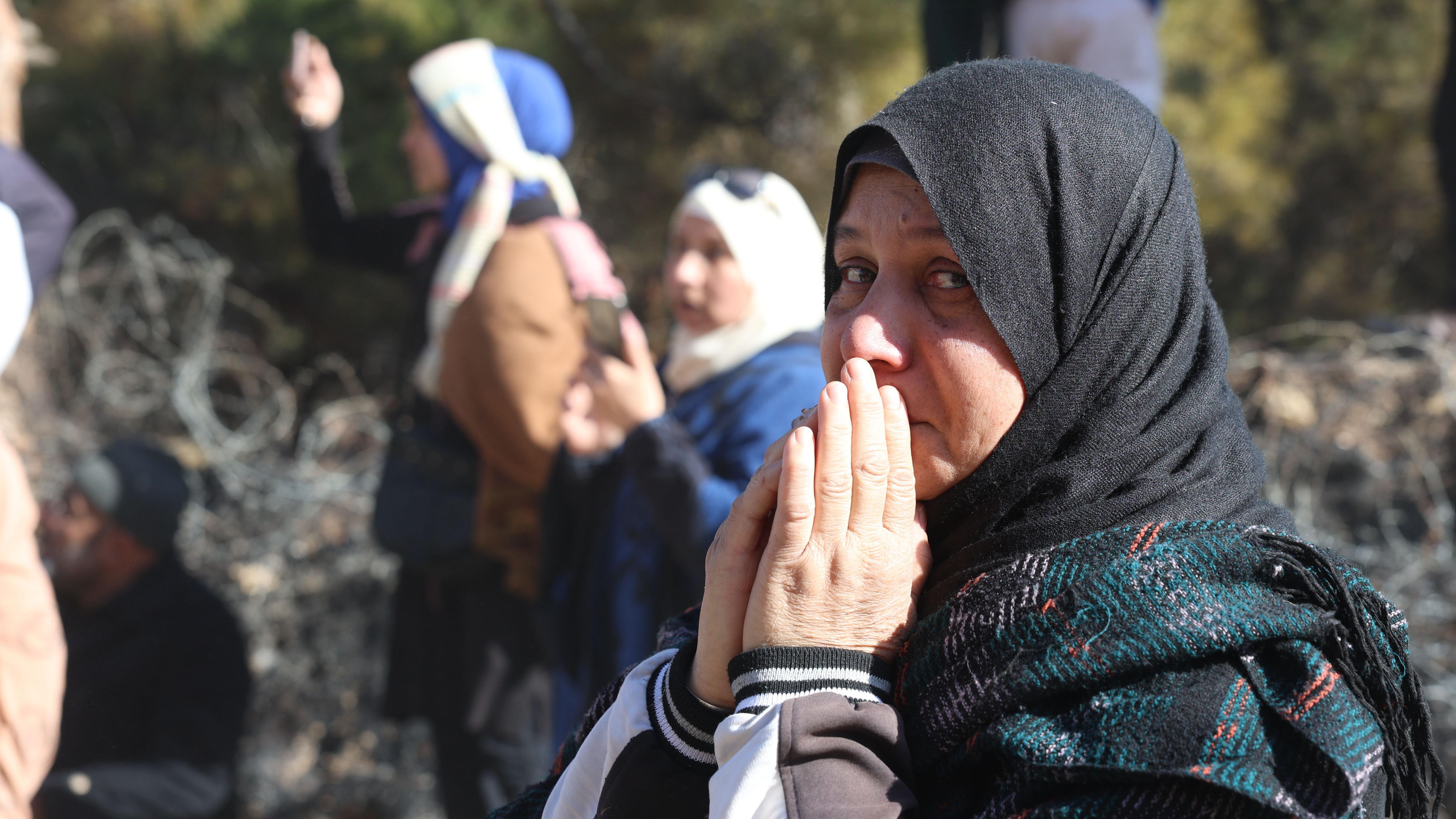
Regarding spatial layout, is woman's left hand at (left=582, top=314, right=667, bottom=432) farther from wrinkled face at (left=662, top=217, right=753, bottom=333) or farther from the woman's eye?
the woman's eye

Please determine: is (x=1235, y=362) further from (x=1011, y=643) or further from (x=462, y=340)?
(x=1011, y=643)

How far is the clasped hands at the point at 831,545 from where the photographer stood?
44.8 inches

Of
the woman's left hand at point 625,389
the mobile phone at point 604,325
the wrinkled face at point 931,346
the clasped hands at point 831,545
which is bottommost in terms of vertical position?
the woman's left hand at point 625,389

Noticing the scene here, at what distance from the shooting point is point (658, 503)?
283 centimetres

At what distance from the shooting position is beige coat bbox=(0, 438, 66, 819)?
2.65m

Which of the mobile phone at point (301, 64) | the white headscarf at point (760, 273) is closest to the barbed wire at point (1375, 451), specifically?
the white headscarf at point (760, 273)

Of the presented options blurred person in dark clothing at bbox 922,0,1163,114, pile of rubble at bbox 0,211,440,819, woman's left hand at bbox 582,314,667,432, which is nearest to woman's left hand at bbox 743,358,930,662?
woman's left hand at bbox 582,314,667,432

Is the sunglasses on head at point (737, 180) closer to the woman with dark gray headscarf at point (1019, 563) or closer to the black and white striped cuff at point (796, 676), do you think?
the woman with dark gray headscarf at point (1019, 563)

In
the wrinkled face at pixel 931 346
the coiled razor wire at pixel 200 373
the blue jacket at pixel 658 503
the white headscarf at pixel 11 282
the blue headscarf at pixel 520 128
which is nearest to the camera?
the wrinkled face at pixel 931 346

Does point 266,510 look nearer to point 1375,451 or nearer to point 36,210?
point 36,210

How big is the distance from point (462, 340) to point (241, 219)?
202 centimetres

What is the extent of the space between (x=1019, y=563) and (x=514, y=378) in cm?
239

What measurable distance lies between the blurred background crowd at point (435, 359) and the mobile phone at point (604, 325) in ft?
0.05

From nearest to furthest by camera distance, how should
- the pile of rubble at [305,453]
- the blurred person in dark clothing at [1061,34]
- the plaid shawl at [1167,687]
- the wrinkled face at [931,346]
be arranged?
the plaid shawl at [1167,687] < the wrinkled face at [931,346] < the blurred person in dark clothing at [1061,34] < the pile of rubble at [305,453]
